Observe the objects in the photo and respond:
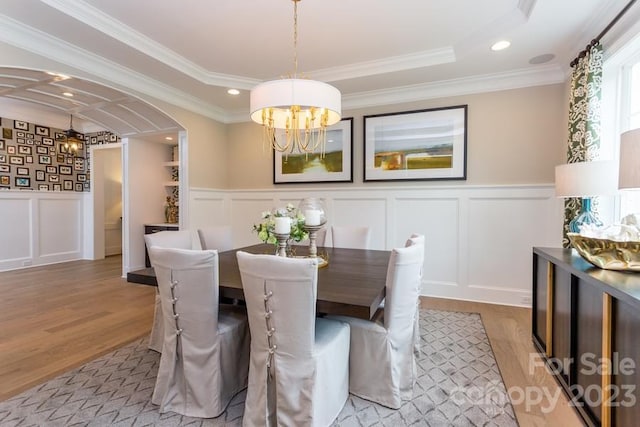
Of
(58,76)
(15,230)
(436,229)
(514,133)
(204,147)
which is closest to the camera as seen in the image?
(58,76)

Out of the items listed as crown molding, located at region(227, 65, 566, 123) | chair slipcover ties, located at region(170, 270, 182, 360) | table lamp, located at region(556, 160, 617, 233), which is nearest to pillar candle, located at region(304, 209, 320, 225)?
chair slipcover ties, located at region(170, 270, 182, 360)

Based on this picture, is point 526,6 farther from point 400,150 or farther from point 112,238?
point 112,238

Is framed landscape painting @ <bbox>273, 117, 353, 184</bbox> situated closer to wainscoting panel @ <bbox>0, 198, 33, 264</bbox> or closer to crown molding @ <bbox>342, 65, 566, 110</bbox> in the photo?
crown molding @ <bbox>342, 65, 566, 110</bbox>

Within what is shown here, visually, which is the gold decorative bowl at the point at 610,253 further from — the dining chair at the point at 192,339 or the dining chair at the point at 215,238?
the dining chair at the point at 215,238

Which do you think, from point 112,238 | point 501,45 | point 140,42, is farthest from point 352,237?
point 112,238

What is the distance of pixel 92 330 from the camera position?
9.20 feet

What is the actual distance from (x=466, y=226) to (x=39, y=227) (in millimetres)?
6967

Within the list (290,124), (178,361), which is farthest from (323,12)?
(178,361)

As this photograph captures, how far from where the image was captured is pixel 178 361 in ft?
5.71

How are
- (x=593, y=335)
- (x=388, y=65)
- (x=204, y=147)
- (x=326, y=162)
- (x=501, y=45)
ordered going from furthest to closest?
1. (x=204, y=147)
2. (x=326, y=162)
3. (x=388, y=65)
4. (x=501, y=45)
5. (x=593, y=335)

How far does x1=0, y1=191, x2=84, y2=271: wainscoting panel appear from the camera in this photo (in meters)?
5.15

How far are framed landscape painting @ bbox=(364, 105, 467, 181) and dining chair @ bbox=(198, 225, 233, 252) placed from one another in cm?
195

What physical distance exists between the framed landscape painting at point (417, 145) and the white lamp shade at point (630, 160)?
7.55 feet

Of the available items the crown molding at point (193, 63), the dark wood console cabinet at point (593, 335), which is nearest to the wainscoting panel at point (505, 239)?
the dark wood console cabinet at point (593, 335)
